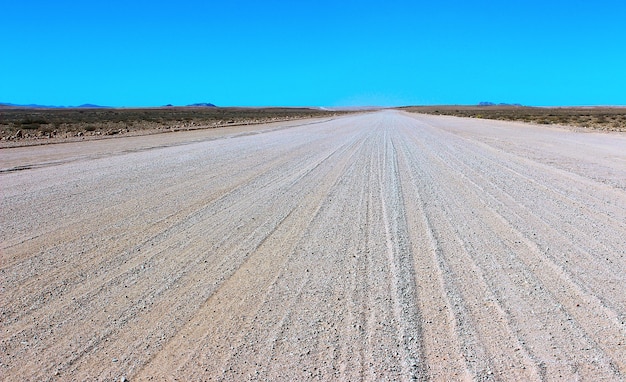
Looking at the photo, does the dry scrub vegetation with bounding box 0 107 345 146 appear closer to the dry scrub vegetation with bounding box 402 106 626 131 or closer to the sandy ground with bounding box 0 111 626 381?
the sandy ground with bounding box 0 111 626 381

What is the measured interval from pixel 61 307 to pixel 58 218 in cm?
363

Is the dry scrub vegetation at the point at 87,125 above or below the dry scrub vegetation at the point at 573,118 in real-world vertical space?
above

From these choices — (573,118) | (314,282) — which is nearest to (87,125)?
(314,282)

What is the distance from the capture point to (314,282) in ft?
16.1

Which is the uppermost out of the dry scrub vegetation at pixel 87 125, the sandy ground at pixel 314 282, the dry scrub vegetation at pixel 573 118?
the sandy ground at pixel 314 282

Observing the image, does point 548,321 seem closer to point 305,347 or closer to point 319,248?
point 305,347

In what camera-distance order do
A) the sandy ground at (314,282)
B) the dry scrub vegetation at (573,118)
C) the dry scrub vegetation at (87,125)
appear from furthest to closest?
the dry scrub vegetation at (573,118) < the dry scrub vegetation at (87,125) < the sandy ground at (314,282)

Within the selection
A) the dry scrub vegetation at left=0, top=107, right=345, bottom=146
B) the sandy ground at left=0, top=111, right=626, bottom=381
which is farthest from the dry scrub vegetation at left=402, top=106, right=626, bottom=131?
the sandy ground at left=0, top=111, right=626, bottom=381

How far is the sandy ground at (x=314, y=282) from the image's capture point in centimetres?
345

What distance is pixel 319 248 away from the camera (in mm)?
5988

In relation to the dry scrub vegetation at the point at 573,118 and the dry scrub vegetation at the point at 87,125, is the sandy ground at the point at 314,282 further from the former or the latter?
the dry scrub vegetation at the point at 573,118

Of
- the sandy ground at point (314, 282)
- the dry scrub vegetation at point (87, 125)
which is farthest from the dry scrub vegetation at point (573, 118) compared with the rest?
the sandy ground at point (314, 282)

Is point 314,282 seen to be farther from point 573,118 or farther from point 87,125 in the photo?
point 573,118

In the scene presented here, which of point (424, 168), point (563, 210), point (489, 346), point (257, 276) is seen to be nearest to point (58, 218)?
point (257, 276)
